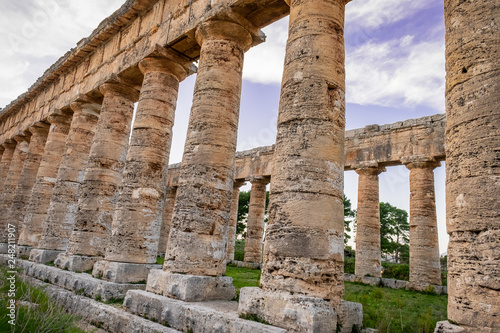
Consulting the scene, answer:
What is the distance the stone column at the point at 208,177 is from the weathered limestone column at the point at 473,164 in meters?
4.40

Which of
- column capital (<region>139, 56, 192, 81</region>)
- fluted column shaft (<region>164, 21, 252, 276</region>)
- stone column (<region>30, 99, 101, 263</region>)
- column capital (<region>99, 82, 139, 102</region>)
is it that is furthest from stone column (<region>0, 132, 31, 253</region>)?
fluted column shaft (<region>164, 21, 252, 276</region>)

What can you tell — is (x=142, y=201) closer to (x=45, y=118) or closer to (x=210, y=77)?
(x=210, y=77)

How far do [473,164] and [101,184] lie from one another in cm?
1027

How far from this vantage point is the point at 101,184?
36.2ft

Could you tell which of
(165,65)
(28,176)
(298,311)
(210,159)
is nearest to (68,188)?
(28,176)

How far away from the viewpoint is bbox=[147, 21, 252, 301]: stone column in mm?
6902

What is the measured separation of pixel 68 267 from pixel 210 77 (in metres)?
7.18

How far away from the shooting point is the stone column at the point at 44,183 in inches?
562

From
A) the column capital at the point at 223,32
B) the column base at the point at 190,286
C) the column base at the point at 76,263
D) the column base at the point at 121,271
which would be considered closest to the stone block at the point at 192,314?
the column base at the point at 190,286

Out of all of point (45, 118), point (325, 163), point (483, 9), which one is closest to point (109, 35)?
point (45, 118)

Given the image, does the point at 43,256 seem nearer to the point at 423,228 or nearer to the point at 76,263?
the point at 76,263

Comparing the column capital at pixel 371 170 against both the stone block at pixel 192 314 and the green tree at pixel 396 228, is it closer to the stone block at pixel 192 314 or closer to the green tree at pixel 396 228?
the stone block at pixel 192 314

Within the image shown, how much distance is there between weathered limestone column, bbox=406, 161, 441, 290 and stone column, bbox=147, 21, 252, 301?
1103 centimetres

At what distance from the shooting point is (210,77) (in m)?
8.20
